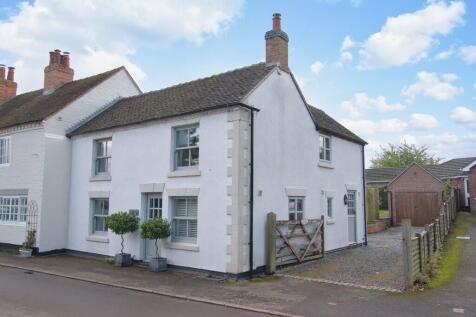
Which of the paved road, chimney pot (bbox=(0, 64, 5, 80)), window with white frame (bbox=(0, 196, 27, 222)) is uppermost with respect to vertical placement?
chimney pot (bbox=(0, 64, 5, 80))

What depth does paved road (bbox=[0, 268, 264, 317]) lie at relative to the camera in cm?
846

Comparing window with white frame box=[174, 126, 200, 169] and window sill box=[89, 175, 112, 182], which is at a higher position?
window with white frame box=[174, 126, 200, 169]

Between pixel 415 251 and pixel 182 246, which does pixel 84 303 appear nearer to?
pixel 182 246

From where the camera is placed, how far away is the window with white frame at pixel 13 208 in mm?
18219

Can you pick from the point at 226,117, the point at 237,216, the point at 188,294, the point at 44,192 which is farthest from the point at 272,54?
the point at 44,192

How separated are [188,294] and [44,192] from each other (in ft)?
32.3

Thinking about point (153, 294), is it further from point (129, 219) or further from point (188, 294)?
point (129, 219)

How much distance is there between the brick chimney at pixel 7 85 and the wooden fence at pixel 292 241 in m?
21.5

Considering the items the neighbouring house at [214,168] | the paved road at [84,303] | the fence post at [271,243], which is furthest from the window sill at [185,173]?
the paved road at [84,303]

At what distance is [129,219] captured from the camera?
567 inches

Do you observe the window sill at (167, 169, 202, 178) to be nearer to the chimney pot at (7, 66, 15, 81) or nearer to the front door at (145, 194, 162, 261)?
the front door at (145, 194, 162, 261)

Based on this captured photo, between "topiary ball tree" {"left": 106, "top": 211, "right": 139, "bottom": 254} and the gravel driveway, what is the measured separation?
5.45 metres

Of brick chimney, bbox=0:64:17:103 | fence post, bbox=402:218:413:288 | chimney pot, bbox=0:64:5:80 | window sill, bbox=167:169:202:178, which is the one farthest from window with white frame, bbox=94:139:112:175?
chimney pot, bbox=0:64:5:80

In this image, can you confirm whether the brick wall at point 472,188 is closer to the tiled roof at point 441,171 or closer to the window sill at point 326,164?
the tiled roof at point 441,171
